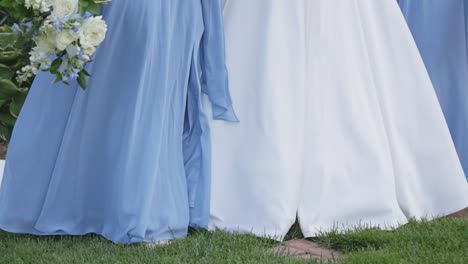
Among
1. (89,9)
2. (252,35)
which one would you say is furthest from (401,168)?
(89,9)

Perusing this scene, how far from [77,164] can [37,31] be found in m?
0.94

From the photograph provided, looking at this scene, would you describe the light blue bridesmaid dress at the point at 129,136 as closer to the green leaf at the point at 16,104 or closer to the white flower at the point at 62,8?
the white flower at the point at 62,8

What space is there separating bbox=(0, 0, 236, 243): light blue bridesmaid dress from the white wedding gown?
0.43ft

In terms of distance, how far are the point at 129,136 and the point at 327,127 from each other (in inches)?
36.4

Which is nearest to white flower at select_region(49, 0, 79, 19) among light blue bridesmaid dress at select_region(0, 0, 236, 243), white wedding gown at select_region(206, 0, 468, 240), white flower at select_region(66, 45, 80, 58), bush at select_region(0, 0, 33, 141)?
white flower at select_region(66, 45, 80, 58)

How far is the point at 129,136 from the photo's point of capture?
4.01 meters

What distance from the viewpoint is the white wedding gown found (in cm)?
418

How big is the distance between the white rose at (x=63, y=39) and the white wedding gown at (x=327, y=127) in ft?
3.85

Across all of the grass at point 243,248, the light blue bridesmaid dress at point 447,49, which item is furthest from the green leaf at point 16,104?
the light blue bridesmaid dress at point 447,49

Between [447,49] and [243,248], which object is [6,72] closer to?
[447,49]

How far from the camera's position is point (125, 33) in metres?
4.12

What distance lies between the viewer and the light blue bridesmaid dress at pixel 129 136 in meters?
4.01

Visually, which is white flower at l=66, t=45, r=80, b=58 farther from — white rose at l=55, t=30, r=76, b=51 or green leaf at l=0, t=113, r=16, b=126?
green leaf at l=0, t=113, r=16, b=126

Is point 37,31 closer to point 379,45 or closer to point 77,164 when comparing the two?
point 77,164
